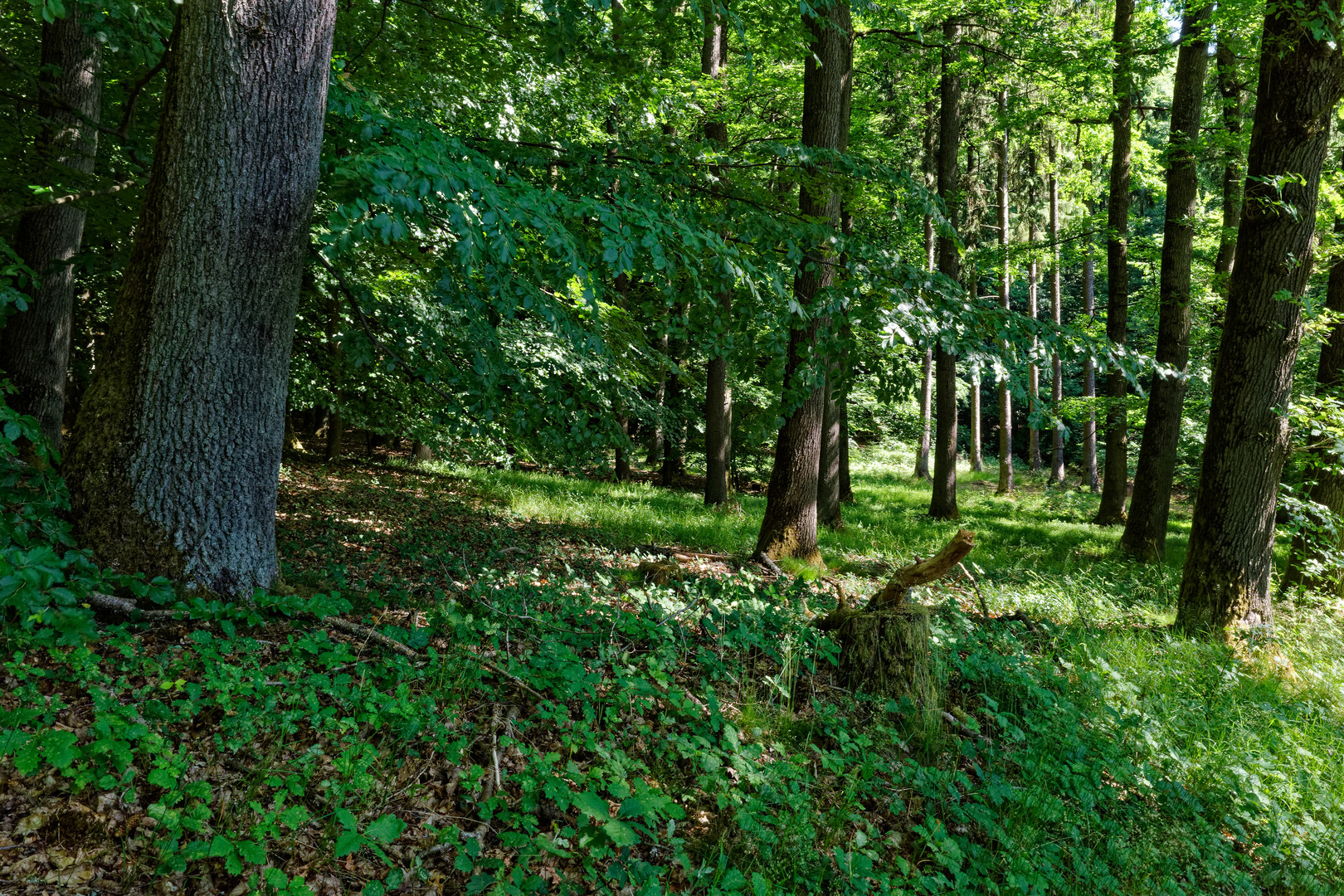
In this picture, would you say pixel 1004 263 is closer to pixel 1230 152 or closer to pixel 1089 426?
pixel 1230 152

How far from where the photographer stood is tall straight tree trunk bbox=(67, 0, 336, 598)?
132 inches

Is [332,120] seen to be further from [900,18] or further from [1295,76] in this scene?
[900,18]

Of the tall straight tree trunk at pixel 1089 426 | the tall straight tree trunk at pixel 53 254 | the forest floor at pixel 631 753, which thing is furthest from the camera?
the tall straight tree trunk at pixel 1089 426

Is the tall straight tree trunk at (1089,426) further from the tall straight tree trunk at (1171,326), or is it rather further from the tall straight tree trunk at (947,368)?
the tall straight tree trunk at (1171,326)

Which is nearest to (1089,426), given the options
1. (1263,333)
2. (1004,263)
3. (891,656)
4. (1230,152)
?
(1004,263)

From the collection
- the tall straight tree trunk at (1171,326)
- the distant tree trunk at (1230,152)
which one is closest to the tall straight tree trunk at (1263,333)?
the distant tree trunk at (1230,152)

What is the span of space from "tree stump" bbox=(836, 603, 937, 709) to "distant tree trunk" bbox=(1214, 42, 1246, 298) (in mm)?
7604

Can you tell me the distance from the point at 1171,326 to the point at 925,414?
38.0ft

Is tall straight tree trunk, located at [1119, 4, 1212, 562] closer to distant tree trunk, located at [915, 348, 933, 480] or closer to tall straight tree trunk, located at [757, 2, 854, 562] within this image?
tall straight tree trunk, located at [757, 2, 854, 562]

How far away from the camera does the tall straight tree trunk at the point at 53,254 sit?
5953 millimetres

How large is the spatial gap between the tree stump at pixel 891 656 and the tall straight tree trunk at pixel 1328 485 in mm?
4271

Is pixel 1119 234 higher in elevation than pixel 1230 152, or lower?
lower

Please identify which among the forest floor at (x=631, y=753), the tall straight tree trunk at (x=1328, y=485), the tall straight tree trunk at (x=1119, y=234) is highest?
the tall straight tree trunk at (x=1119, y=234)

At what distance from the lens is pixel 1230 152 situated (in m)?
9.33
